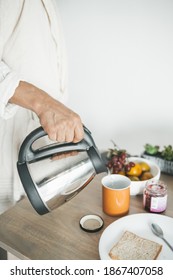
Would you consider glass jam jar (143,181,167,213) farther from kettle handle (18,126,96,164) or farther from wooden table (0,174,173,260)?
kettle handle (18,126,96,164)

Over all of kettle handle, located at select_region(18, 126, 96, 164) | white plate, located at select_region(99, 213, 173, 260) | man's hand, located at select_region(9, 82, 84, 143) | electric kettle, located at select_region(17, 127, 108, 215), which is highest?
man's hand, located at select_region(9, 82, 84, 143)

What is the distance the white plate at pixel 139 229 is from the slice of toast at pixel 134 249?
2 cm

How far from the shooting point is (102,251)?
69cm

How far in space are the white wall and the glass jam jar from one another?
0.41 m

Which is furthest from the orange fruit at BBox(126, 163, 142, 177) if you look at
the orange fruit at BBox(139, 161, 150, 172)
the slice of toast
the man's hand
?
the man's hand

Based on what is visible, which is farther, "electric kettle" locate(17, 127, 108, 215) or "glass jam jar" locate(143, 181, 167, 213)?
"glass jam jar" locate(143, 181, 167, 213)

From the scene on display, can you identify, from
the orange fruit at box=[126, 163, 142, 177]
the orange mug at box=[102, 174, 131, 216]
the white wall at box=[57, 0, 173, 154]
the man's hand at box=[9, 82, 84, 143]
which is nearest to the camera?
the man's hand at box=[9, 82, 84, 143]

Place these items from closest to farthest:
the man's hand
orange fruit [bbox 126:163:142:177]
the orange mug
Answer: the man's hand < the orange mug < orange fruit [bbox 126:163:142:177]

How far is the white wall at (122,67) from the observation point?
1095 mm

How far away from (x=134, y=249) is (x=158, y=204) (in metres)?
0.18

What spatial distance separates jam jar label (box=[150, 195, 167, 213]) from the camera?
83 cm

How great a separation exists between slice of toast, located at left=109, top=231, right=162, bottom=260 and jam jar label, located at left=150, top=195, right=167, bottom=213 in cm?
13

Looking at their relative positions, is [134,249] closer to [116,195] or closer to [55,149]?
[116,195]

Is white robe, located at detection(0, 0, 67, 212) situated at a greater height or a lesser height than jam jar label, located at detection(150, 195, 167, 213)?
greater
